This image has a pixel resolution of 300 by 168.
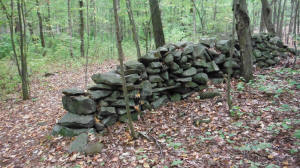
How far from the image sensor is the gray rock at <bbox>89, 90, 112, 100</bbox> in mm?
4980

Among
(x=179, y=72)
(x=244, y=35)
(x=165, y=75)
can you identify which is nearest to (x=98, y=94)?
(x=165, y=75)

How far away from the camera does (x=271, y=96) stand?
525 centimetres

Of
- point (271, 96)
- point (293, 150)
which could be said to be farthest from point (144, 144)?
point (271, 96)

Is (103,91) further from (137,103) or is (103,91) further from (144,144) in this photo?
(144,144)

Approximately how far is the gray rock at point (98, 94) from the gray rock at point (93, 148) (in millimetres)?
1226

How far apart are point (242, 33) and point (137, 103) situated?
13.3 feet

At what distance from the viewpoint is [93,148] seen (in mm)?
4199

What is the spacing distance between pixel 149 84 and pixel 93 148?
7.82ft

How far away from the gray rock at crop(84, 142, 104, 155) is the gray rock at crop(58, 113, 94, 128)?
0.63 meters

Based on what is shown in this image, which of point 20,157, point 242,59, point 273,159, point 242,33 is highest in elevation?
point 242,33

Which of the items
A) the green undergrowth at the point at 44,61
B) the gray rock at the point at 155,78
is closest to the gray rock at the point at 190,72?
the gray rock at the point at 155,78

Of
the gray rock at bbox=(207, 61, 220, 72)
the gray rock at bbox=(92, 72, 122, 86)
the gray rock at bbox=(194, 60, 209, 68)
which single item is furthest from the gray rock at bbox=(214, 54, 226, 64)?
the gray rock at bbox=(92, 72, 122, 86)

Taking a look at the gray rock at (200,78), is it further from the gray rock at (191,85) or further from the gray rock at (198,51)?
the gray rock at (198,51)

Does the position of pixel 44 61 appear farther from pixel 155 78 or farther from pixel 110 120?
pixel 155 78
